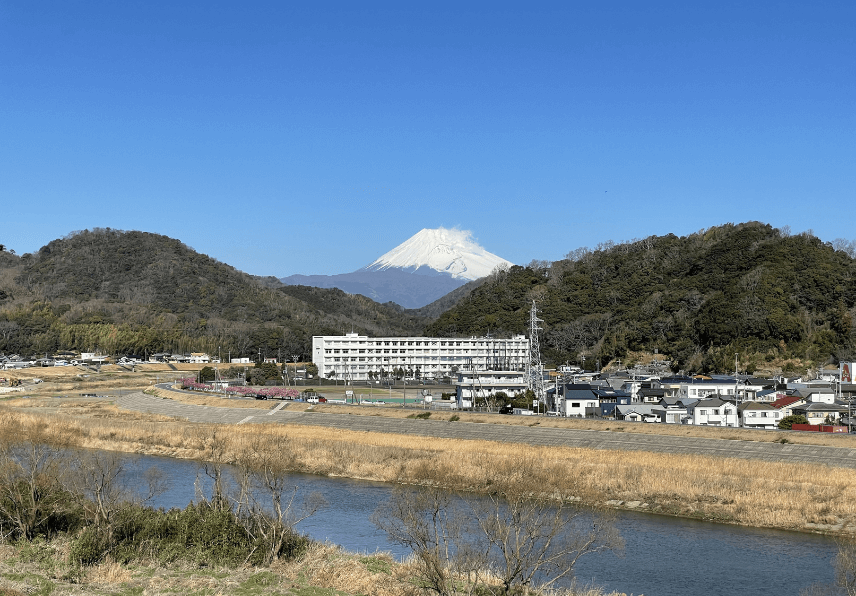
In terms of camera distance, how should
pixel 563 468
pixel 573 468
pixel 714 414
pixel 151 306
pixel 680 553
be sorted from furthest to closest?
pixel 151 306
pixel 714 414
pixel 573 468
pixel 563 468
pixel 680 553

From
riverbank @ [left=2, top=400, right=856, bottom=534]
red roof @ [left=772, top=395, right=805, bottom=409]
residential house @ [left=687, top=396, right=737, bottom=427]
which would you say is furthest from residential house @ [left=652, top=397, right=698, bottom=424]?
riverbank @ [left=2, top=400, right=856, bottom=534]

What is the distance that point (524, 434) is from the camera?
31.6 meters

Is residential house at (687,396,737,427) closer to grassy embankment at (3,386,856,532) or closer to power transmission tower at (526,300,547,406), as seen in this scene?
grassy embankment at (3,386,856,532)

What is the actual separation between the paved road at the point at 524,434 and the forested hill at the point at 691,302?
2720cm

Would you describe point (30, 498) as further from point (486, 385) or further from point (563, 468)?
point (486, 385)

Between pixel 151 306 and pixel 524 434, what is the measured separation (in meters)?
86.4

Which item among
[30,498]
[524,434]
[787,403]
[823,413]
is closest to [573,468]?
[524,434]

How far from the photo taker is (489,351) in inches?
3019

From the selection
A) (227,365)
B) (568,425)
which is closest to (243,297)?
(227,365)

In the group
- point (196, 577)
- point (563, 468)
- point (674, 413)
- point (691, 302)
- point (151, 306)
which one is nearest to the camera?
point (196, 577)

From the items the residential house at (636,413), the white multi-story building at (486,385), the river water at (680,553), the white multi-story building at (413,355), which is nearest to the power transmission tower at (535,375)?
the white multi-story building at (486,385)

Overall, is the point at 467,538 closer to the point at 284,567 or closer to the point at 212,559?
Answer: the point at 284,567

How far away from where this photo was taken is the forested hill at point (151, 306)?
285 feet

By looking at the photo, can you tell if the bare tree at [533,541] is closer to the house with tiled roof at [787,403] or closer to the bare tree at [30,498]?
the bare tree at [30,498]
